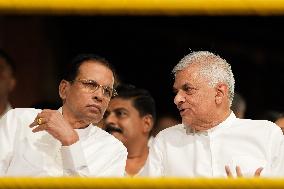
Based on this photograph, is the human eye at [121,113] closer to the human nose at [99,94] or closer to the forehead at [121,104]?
the forehead at [121,104]

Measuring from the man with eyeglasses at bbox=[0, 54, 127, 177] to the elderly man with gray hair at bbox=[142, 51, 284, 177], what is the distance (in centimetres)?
16

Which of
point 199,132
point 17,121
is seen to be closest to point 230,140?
point 199,132

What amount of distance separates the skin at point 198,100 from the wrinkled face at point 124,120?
1.22 m

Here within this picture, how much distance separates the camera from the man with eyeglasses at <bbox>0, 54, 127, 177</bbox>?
8.51ft

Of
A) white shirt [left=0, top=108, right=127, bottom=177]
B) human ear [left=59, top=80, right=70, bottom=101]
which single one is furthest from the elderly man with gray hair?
human ear [left=59, top=80, right=70, bottom=101]

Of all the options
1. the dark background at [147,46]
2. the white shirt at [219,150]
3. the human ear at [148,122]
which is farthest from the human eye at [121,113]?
the dark background at [147,46]

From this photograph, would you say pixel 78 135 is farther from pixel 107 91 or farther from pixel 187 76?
pixel 187 76

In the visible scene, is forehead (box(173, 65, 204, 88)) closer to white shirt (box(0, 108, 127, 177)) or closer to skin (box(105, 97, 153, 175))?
white shirt (box(0, 108, 127, 177))

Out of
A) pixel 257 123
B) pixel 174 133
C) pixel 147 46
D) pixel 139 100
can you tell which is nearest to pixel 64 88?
pixel 174 133

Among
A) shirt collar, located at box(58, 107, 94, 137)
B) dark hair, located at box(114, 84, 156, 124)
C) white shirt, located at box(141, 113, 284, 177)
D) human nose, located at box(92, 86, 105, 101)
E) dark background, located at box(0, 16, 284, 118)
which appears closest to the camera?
white shirt, located at box(141, 113, 284, 177)

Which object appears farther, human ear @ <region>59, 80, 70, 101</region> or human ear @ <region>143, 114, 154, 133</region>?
human ear @ <region>143, 114, 154, 133</region>

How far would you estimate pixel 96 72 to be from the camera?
8.86 ft

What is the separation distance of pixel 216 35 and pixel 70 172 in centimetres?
475

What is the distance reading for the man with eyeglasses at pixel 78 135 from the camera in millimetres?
2594
